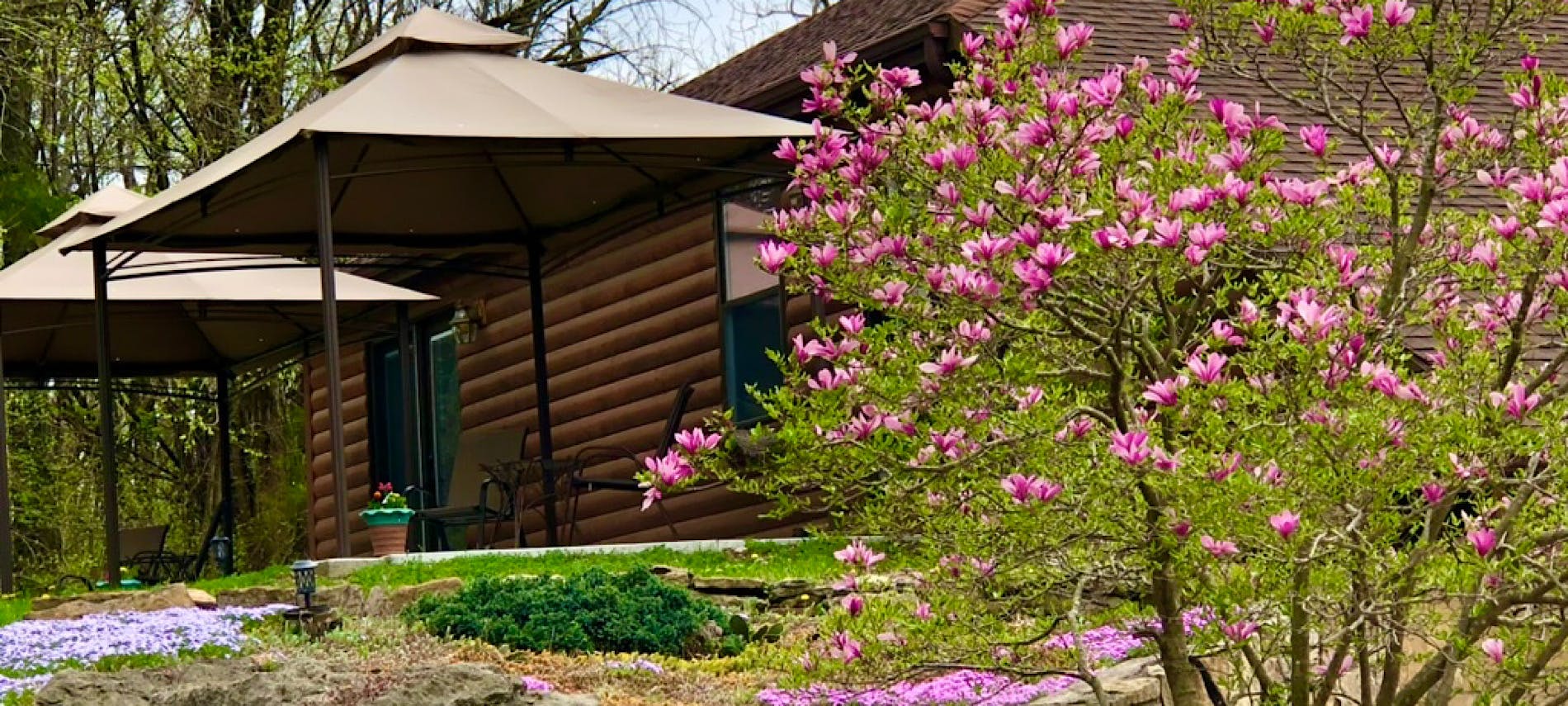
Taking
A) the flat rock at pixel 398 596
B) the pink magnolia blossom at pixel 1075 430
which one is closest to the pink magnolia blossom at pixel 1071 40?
the pink magnolia blossom at pixel 1075 430

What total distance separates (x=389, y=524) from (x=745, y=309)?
9.13ft

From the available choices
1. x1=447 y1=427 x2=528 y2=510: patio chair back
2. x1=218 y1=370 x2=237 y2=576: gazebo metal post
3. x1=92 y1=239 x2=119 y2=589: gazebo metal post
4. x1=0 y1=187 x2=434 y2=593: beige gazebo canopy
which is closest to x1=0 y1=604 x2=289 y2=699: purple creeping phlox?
x1=92 y1=239 x2=119 y2=589: gazebo metal post

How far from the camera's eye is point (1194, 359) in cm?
429

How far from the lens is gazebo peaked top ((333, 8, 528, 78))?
10.3m

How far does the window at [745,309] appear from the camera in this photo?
12.1 metres

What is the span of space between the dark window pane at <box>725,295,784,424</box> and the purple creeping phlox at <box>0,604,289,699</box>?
4992mm

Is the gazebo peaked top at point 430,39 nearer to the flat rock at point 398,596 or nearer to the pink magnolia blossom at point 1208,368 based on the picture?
the flat rock at point 398,596

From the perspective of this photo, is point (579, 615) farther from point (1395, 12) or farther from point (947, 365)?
point (1395, 12)

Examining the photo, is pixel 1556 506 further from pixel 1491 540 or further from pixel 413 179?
pixel 413 179

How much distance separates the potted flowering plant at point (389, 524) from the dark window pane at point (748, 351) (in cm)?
233

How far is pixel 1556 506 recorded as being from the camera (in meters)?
4.94

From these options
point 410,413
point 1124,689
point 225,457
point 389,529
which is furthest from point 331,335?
point 410,413

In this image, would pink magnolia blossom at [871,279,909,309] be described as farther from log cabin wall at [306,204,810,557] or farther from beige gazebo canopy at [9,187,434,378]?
beige gazebo canopy at [9,187,434,378]

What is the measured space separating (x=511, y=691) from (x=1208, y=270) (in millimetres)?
2262
